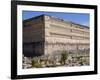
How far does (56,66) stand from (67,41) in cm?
27

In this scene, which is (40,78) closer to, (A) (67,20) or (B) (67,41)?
(B) (67,41)

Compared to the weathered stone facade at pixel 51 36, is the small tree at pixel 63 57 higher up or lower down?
lower down

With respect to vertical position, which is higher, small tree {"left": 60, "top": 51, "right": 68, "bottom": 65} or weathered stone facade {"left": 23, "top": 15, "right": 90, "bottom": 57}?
weathered stone facade {"left": 23, "top": 15, "right": 90, "bottom": 57}

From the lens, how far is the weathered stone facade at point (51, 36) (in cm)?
204

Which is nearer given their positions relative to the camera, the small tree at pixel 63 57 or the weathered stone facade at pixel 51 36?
the weathered stone facade at pixel 51 36

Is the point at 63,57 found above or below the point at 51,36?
below

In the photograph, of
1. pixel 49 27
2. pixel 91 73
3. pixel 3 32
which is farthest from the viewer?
pixel 91 73

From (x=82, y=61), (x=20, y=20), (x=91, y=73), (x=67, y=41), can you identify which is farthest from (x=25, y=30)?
(x=91, y=73)

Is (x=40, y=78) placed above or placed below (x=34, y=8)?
below

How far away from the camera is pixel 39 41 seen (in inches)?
81.1

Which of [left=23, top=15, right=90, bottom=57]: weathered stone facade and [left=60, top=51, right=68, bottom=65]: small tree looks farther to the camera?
[left=60, top=51, right=68, bottom=65]: small tree

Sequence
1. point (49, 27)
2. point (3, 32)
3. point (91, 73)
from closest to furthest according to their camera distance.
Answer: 1. point (3, 32)
2. point (49, 27)
3. point (91, 73)

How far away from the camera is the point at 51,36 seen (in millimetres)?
2098

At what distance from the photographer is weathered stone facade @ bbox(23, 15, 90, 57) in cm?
204
